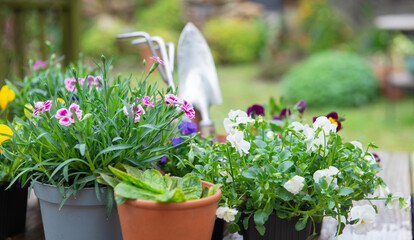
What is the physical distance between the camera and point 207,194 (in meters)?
0.95

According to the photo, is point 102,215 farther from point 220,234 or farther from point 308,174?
point 308,174

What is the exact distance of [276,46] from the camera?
358 inches

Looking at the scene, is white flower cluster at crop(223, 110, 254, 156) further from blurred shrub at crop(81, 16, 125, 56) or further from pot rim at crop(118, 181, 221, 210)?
blurred shrub at crop(81, 16, 125, 56)

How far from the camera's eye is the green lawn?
4.92 metres

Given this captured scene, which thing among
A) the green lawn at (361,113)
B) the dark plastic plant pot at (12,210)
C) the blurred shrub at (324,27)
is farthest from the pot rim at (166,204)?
the blurred shrub at (324,27)

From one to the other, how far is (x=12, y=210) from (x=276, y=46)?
27.0 ft

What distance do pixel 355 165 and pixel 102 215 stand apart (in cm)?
51

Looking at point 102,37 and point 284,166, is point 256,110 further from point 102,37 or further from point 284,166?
point 102,37

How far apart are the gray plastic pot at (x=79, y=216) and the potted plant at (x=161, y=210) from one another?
98mm

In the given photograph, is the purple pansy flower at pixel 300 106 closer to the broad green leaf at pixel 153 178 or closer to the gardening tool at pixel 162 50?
the gardening tool at pixel 162 50

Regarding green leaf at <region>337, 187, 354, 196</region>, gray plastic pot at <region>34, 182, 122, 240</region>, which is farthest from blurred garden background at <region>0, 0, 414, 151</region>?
green leaf at <region>337, 187, 354, 196</region>

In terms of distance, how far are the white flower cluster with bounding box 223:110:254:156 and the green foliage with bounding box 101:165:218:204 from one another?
0.11m

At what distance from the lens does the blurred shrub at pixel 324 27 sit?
8.34 metres

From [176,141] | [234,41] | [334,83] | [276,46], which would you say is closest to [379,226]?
[176,141]
